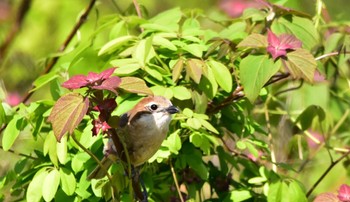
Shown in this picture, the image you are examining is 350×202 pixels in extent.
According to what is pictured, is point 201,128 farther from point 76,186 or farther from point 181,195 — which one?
point 76,186

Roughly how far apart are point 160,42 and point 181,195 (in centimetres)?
53

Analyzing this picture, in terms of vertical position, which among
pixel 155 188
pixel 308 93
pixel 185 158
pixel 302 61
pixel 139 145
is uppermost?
pixel 302 61

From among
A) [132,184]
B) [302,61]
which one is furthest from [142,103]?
[302,61]

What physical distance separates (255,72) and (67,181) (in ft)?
2.26

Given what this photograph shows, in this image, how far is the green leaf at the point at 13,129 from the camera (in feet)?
8.11

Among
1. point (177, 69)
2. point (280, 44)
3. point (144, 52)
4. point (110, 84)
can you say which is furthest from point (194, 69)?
point (110, 84)

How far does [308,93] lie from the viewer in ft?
12.4

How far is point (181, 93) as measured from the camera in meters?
2.46

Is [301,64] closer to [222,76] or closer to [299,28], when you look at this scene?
[222,76]

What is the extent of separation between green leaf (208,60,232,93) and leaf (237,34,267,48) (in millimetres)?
111

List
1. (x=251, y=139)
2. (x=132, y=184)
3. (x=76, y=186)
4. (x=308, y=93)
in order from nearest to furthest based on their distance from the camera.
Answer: (x=132, y=184)
(x=76, y=186)
(x=251, y=139)
(x=308, y=93)

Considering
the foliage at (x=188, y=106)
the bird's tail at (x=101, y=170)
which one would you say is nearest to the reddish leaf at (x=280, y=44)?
the foliage at (x=188, y=106)

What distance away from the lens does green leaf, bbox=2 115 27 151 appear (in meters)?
2.47

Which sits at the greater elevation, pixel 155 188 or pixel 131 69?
Result: pixel 131 69
